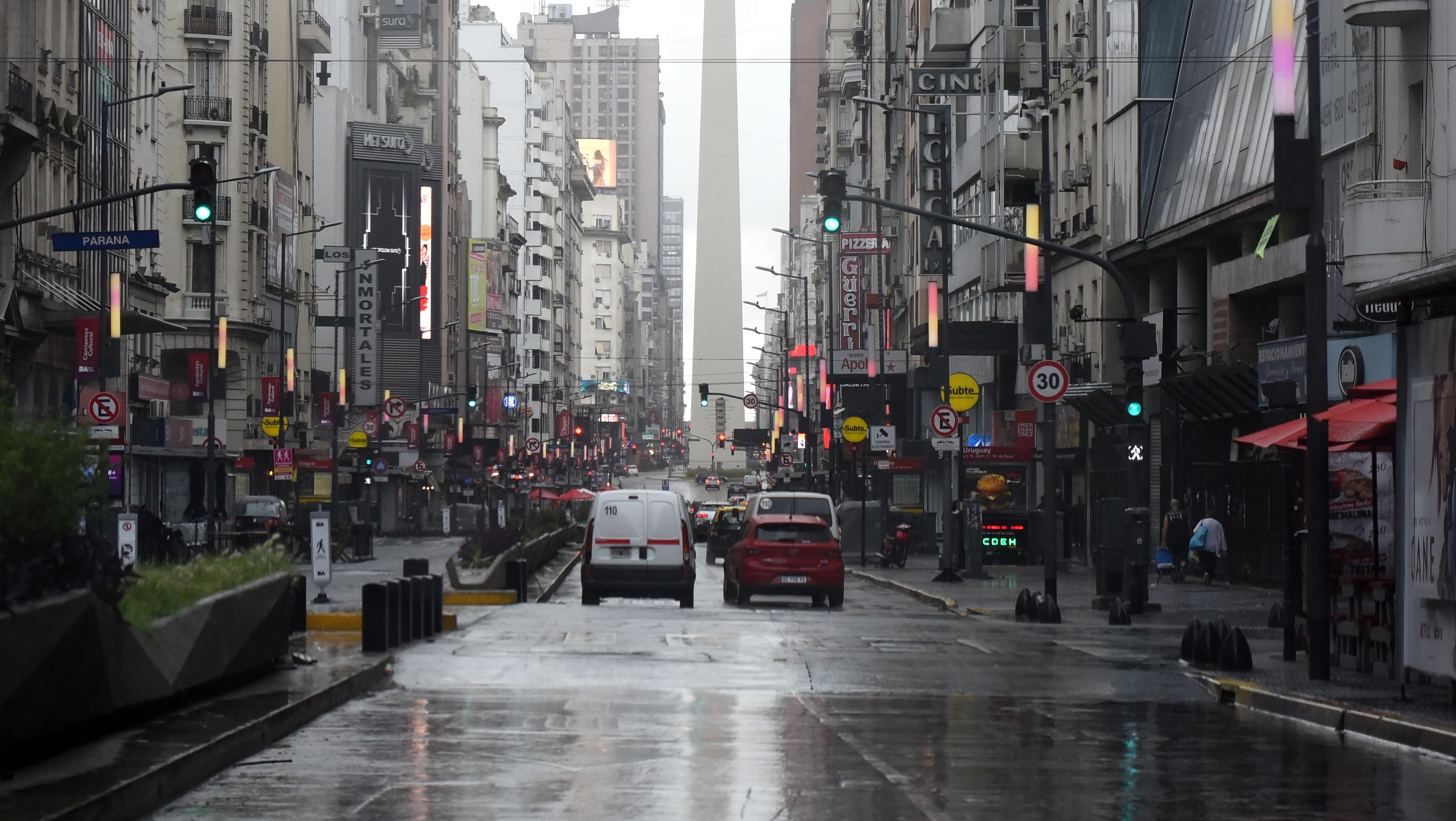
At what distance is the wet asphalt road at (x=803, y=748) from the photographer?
10664 millimetres

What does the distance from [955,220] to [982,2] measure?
38.3 m

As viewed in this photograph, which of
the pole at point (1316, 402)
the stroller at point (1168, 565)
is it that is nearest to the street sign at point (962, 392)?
the stroller at point (1168, 565)

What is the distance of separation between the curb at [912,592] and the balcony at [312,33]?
50.6m

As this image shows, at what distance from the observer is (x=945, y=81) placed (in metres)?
63.0

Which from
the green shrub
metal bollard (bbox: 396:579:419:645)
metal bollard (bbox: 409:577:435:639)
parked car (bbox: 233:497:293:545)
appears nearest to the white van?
metal bollard (bbox: 409:577:435:639)

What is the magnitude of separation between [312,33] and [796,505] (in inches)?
2212

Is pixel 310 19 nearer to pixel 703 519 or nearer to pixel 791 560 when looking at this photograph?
pixel 703 519

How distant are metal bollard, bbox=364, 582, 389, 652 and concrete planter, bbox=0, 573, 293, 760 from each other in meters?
4.66

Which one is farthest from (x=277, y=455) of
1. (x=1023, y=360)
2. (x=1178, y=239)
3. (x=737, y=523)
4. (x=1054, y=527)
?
(x=1054, y=527)

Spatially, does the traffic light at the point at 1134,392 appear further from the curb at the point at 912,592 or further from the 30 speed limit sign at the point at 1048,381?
the curb at the point at 912,592

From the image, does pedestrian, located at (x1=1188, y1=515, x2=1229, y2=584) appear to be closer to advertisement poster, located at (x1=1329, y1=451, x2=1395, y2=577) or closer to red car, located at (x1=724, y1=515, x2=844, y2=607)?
red car, located at (x1=724, y1=515, x2=844, y2=607)

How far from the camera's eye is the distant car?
74.6 metres

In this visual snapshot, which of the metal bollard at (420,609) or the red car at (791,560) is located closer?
the metal bollard at (420,609)

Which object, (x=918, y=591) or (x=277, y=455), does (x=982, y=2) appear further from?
(x=918, y=591)
